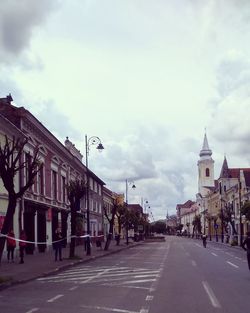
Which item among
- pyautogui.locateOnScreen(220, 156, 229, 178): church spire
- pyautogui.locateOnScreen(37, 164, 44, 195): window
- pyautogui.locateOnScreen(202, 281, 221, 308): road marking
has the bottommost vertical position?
pyautogui.locateOnScreen(202, 281, 221, 308): road marking

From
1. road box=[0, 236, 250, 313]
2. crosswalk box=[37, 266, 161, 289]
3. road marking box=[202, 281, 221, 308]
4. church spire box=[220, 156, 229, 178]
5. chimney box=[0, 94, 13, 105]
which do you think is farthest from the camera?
church spire box=[220, 156, 229, 178]

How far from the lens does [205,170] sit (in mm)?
162875

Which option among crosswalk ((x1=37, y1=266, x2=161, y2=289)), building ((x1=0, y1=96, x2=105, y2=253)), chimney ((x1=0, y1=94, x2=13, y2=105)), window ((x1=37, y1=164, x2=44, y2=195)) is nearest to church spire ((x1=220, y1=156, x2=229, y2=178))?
building ((x1=0, y1=96, x2=105, y2=253))

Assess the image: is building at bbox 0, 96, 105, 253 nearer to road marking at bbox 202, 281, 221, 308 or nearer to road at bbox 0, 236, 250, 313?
road at bbox 0, 236, 250, 313

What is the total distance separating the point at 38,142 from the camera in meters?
40.7

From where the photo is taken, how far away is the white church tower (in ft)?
531

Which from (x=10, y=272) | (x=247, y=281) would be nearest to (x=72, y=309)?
(x=247, y=281)

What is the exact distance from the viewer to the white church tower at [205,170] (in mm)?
162000

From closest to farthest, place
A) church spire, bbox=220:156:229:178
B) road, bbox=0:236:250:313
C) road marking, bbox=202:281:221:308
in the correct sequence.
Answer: road, bbox=0:236:250:313, road marking, bbox=202:281:221:308, church spire, bbox=220:156:229:178

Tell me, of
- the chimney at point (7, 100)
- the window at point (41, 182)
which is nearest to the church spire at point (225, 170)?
the window at point (41, 182)

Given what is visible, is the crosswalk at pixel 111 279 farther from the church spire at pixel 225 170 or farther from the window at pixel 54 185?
the church spire at pixel 225 170

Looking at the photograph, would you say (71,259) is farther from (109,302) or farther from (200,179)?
(200,179)

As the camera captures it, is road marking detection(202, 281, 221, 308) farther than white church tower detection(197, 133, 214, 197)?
No

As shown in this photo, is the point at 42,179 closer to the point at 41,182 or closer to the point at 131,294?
the point at 41,182
